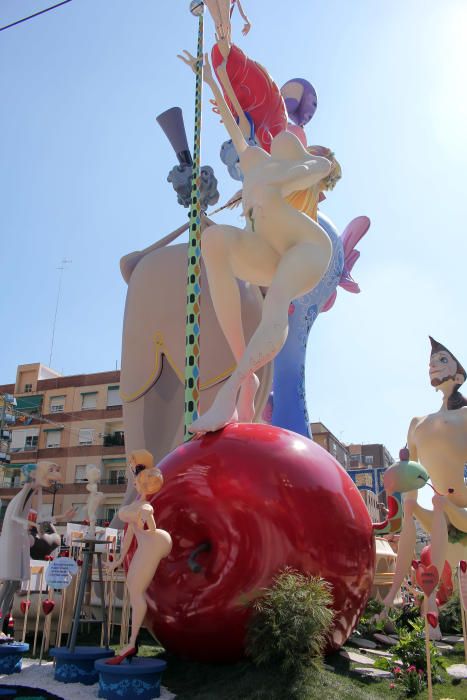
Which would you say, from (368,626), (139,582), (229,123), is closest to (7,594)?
(139,582)

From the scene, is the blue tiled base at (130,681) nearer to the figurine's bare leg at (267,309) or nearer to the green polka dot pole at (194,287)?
the figurine's bare leg at (267,309)

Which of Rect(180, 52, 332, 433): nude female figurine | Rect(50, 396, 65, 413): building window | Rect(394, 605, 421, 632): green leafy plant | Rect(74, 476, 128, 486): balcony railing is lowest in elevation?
Rect(394, 605, 421, 632): green leafy plant

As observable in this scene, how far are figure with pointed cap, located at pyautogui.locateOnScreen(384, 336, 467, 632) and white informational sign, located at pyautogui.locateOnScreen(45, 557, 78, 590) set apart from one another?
3240 mm

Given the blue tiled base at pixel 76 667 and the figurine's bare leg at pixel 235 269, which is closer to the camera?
the blue tiled base at pixel 76 667

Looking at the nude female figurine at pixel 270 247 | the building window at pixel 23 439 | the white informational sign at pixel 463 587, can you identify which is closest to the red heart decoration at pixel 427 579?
the white informational sign at pixel 463 587

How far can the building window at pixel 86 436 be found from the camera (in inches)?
1345

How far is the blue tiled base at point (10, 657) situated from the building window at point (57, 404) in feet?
105

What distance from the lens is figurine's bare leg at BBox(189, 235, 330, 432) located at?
478 centimetres

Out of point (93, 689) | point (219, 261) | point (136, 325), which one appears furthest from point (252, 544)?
point (136, 325)

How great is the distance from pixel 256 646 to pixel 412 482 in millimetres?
3823

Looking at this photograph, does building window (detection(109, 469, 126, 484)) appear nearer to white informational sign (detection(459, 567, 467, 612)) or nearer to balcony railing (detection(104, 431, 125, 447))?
balcony railing (detection(104, 431, 125, 447))

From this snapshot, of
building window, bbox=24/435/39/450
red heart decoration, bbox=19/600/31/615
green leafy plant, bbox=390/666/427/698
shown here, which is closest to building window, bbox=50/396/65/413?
building window, bbox=24/435/39/450

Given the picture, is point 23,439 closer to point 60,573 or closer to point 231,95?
point 231,95

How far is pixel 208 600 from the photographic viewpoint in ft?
12.9
